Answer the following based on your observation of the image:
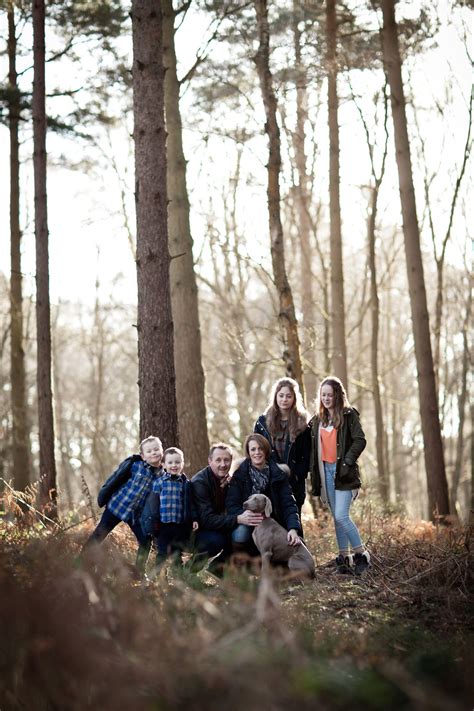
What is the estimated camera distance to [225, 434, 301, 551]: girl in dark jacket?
6.98 metres

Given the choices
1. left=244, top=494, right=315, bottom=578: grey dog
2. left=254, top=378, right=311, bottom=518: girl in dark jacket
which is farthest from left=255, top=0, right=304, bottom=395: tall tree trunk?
left=244, top=494, right=315, bottom=578: grey dog

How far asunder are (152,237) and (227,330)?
946cm

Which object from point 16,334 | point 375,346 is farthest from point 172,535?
point 375,346

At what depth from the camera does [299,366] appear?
11.9 meters

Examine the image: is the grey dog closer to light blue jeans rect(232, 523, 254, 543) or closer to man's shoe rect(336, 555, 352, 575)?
light blue jeans rect(232, 523, 254, 543)

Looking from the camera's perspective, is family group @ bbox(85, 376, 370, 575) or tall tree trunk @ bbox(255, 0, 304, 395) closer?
family group @ bbox(85, 376, 370, 575)

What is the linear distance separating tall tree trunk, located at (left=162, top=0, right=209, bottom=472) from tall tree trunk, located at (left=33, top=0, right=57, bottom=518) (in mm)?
2007

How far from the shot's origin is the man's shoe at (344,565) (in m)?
7.41

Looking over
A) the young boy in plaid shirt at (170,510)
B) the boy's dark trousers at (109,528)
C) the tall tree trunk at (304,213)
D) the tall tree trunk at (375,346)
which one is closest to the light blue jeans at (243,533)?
the young boy in plaid shirt at (170,510)

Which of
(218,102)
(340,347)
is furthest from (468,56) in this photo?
(340,347)

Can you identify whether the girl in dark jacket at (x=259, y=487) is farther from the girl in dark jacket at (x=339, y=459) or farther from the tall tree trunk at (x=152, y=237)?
the tall tree trunk at (x=152, y=237)

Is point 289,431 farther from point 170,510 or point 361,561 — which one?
point 170,510

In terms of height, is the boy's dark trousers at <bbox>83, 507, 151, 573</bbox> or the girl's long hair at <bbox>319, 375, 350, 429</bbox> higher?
the girl's long hair at <bbox>319, 375, 350, 429</bbox>

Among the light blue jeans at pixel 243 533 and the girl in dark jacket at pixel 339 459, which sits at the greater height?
the girl in dark jacket at pixel 339 459
